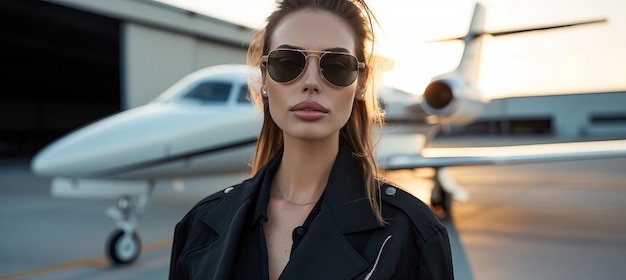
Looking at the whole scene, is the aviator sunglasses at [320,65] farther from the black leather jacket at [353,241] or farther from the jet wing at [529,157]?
the jet wing at [529,157]

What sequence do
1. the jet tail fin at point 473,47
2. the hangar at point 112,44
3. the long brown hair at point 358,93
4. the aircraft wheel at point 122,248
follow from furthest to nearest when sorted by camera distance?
1. the hangar at point 112,44
2. the jet tail fin at point 473,47
3. the aircraft wheel at point 122,248
4. the long brown hair at point 358,93

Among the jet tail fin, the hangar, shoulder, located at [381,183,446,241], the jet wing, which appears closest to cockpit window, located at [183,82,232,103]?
the jet wing

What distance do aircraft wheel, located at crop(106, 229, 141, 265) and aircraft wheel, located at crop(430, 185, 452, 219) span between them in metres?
4.60

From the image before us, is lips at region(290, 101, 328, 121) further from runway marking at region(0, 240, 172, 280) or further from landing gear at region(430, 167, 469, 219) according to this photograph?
landing gear at region(430, 167, 469, 219)

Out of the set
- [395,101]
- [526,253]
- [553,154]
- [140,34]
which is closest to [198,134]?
[526,253]

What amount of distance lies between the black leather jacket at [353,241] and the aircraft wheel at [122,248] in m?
4.14

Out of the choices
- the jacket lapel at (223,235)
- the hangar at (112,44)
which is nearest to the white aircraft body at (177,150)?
the jacket lapel at (223,235)

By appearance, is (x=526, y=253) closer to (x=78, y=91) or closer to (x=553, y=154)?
(x=553, y=154)

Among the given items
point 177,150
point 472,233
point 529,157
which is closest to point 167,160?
point 177,150

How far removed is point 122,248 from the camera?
5.07 m

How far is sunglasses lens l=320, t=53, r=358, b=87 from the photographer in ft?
3.88

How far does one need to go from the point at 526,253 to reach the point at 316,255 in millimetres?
4969

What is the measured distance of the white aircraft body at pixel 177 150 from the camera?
202 inches

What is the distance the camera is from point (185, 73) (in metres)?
16.3
